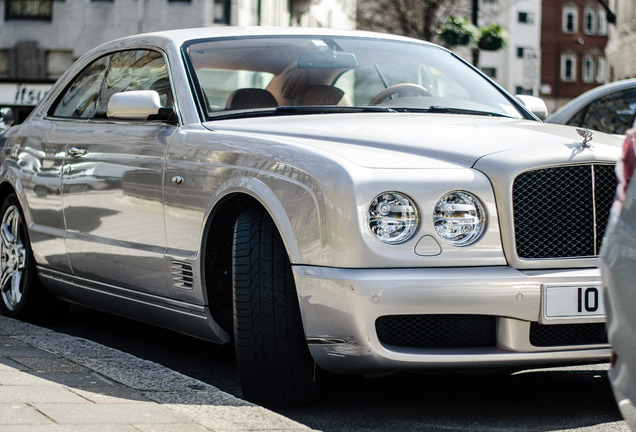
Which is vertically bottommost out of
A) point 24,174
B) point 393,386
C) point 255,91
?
point 393,386

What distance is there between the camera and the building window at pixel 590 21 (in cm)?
8312

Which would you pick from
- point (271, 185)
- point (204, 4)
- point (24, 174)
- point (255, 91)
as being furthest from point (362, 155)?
point (204, 4)

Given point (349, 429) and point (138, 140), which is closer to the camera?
point (349, 429)

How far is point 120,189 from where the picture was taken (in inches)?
227

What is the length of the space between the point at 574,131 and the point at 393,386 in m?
1.31

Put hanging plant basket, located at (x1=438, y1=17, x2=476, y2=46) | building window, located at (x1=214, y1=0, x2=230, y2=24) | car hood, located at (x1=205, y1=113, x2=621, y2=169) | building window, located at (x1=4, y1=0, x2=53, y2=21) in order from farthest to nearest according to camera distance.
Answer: building window, located at (x1=214, y1=0, x2=230, y2=24) < building window, located at (x1=4, y1=0, x2=53, y2=21) < hanging plant basket, located at (x1=438, y1=17, x2=476, y2=46) < car hood, located at (x1=205, y1=113, x2=621, y2=169)

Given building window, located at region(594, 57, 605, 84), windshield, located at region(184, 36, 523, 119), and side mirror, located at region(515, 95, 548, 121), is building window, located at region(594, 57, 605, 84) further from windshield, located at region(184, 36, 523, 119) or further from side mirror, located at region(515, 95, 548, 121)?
windshield, located at region(184, 36, 523, 119)

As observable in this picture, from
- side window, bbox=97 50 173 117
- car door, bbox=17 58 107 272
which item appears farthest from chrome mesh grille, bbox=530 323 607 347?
car door, bbox=17 58 107 272

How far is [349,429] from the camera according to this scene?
14.4ft

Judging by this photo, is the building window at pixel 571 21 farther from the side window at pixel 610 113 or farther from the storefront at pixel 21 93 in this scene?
the side window at pixel 610 113

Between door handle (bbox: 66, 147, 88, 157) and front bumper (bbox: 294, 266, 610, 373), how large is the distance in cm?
221

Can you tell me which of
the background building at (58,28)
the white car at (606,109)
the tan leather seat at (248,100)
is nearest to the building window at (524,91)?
the background building at (58,28)

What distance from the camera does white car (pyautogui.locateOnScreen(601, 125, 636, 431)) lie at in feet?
9.52

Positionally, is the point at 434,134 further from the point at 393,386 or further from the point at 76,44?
the point at 76,44
